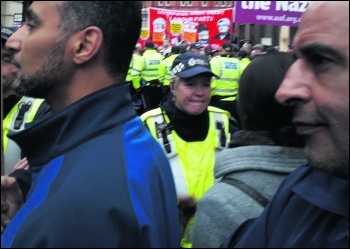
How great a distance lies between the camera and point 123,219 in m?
1.75

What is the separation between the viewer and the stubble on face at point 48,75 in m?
1.99

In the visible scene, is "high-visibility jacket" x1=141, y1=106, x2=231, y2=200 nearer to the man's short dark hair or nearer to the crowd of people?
the crowd of people

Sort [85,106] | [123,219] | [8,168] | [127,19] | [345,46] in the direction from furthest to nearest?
[8,168], [127,19], [85,106], [123,219], [345,46]

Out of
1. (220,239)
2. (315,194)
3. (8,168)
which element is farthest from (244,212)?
(8,168)

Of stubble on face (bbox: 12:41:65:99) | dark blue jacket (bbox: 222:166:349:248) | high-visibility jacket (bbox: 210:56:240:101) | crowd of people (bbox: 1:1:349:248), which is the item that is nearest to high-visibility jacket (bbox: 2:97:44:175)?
crowd of people (bbox: 1:1:349:248)

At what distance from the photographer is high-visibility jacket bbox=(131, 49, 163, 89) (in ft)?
42.9

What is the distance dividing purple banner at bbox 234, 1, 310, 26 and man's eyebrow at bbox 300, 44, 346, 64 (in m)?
8.43

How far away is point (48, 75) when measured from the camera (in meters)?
2.00

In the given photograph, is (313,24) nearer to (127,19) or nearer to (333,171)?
(333,171)

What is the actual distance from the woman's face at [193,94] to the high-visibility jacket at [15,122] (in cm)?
94

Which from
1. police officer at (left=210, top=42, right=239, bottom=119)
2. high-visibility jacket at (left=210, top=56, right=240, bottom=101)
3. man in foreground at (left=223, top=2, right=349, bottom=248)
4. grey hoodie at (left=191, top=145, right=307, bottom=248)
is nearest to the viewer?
man in foreground at (left=223, top=2, right=349, bottom=248)

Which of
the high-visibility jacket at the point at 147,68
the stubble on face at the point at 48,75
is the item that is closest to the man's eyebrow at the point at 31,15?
the stubble on face at the point at 48,75

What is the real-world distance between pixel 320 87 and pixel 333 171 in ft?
0.70

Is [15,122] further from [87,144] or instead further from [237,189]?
[87,144]
